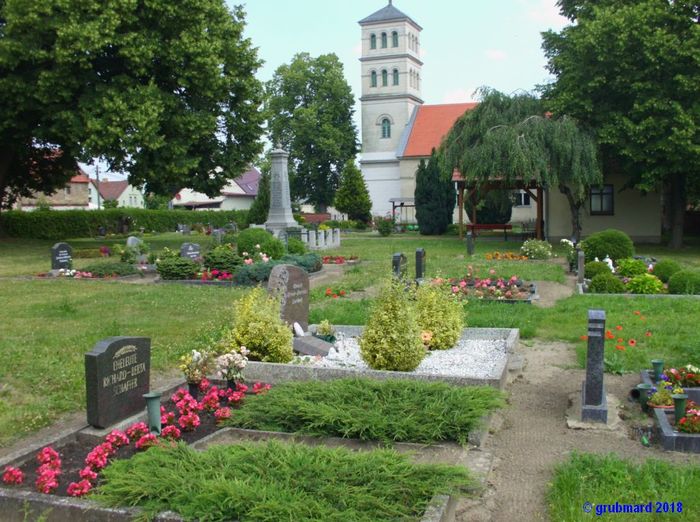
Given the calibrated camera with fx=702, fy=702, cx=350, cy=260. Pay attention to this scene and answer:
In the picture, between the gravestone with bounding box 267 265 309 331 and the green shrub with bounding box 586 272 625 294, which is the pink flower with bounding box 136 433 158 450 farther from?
the green shrub with bounding box 586 272 625 294

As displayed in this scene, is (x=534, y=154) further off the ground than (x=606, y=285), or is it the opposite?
(x=534, y=154)

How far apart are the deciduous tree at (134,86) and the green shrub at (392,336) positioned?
17962 millimetres

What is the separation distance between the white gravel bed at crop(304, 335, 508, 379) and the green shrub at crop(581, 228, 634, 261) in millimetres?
10655

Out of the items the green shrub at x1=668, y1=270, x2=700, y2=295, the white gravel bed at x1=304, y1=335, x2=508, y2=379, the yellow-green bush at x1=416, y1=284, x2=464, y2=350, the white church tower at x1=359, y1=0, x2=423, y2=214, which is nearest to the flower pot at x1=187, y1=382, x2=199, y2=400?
the white gravel bed at x1=304, y1=335, x2=508, y2=379

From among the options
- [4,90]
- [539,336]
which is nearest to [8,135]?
[4,90]

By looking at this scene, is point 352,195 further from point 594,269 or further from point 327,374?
point 327,374

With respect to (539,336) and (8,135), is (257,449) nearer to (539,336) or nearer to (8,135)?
(539,336)

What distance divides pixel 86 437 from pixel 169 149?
821 inches

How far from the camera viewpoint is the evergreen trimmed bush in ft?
47.2

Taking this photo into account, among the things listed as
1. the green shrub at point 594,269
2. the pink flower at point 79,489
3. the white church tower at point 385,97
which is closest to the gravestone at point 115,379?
the pink flower at point 79,489

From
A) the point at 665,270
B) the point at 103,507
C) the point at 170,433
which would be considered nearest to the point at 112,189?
the point at 665,270

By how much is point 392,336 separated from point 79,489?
147 inches

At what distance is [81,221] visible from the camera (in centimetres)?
3875

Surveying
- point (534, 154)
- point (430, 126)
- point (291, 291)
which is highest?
point (430, 126)
